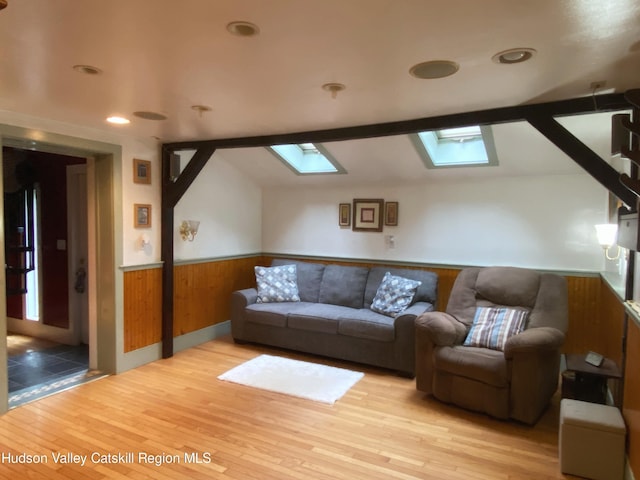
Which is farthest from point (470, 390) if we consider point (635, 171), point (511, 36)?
point (511, 36)

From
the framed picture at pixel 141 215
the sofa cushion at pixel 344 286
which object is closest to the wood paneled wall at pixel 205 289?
the framed picture at pixel 141 215

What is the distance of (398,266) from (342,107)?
2.47 meters

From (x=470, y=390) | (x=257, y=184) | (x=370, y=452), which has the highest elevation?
(x=257, y=184)

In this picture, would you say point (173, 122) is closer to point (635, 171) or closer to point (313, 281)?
point (313, 281)

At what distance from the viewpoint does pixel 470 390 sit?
10.0ft

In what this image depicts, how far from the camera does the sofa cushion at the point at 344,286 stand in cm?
464

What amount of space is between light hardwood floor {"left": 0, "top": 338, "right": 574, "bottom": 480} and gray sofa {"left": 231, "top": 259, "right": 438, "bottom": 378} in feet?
1.32

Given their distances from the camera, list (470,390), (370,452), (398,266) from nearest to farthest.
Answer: (370,452) → (470,390) → (398,266)

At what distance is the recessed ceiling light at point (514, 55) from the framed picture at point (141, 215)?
3281 mm

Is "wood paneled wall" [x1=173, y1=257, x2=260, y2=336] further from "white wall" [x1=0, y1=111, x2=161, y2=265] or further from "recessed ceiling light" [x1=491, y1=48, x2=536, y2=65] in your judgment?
"recessed ceiling light" [x1=491, y1=48, x2=536, y2=65]

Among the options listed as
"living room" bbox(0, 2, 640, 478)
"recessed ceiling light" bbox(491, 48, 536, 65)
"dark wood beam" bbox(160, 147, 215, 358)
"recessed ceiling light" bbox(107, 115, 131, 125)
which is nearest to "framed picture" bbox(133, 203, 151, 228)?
"living room" bbox(0, 2, 640, 478)

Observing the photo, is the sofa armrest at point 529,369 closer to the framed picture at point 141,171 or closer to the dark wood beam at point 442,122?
the dark wood beam at point 442,122

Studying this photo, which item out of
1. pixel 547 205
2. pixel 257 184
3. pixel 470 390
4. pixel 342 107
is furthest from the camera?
pixel 257 184

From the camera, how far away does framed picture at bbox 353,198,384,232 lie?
490cm
